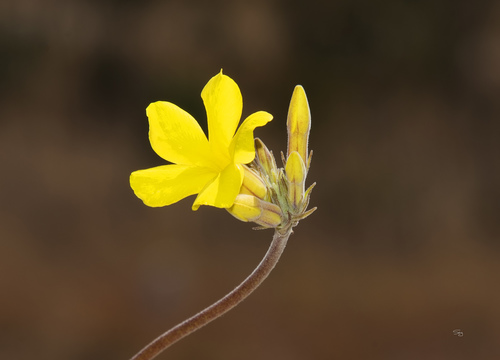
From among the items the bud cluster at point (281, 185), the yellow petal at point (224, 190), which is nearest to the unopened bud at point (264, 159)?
the bud cluster at point (281, 185)

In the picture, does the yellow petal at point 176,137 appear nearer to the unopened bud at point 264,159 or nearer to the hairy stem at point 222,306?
the unopened bud at point 264,159

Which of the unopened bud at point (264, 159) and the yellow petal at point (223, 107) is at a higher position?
the yellow petal at point (223, 107)

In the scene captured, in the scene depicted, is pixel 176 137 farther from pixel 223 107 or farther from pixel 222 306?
pixel 222 306

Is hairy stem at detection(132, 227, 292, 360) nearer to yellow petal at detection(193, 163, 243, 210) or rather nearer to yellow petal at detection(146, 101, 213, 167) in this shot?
yellow petal at detection(193, 163, 243, 210)

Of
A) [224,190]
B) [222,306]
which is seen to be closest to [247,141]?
[224,190]

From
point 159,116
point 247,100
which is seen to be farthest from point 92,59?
point 159,116

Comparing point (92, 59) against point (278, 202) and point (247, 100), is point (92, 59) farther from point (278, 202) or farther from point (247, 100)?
point (278, 202)
